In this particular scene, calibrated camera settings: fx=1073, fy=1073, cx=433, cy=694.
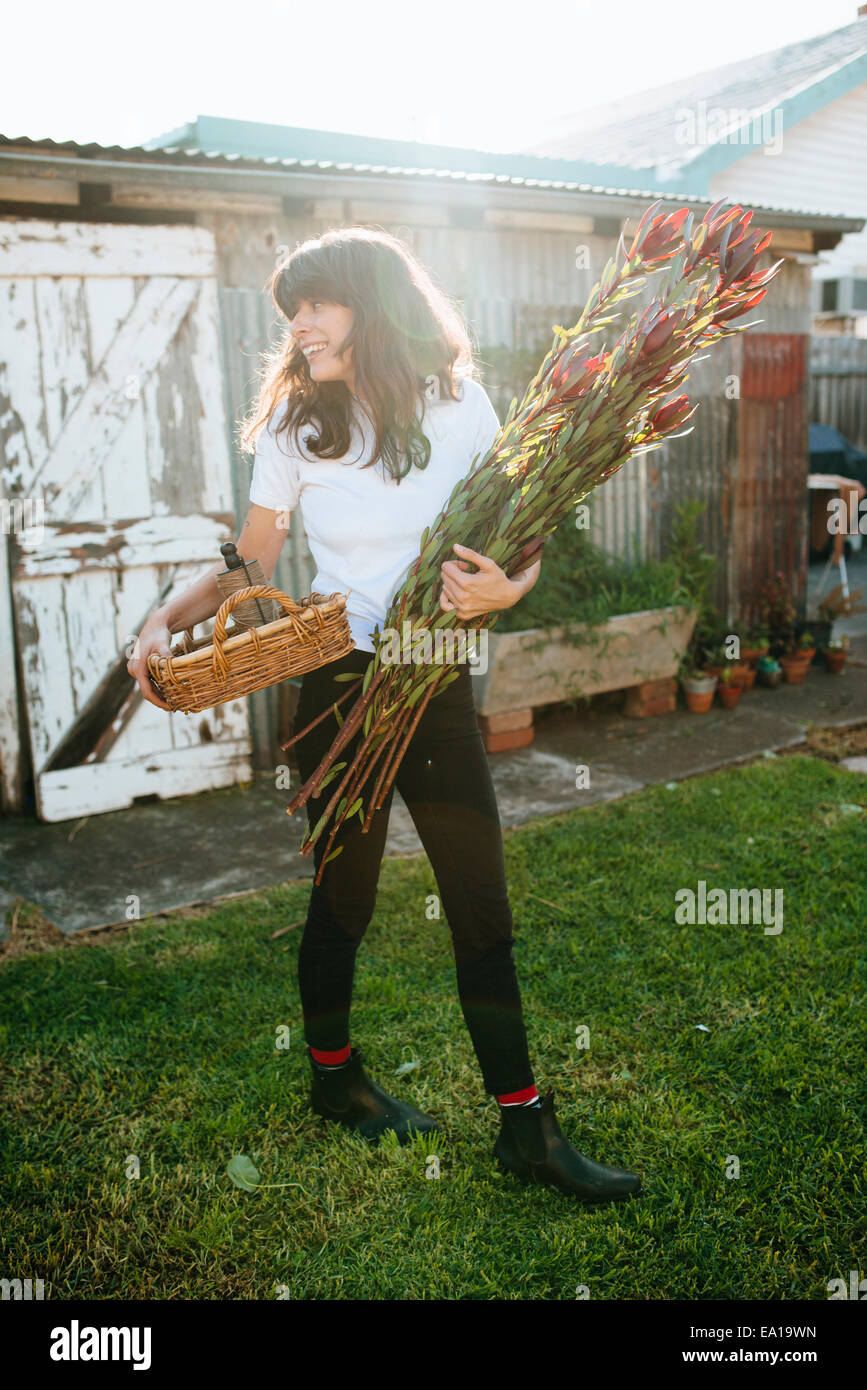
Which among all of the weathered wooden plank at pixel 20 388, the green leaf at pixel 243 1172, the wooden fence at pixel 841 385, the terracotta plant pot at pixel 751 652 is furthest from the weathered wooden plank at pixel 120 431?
the wooden fence at pixel 841 385

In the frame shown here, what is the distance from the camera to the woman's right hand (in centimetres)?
209

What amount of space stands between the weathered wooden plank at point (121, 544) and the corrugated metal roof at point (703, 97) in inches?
357

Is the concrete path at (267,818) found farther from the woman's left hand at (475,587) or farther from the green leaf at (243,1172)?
the woman's left hand at (475,587)

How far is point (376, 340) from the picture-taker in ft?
7.45

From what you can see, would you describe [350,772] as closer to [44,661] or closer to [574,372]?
[574,372]

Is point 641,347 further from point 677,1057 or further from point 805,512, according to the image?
point 805,512

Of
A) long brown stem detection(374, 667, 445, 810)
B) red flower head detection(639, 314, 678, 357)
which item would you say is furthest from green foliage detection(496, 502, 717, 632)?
red flower head detection(639, 314, 678, 357)

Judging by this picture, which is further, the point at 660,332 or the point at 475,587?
the point at 475,587

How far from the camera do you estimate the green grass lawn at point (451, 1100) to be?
2324mm

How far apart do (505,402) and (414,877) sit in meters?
3.39

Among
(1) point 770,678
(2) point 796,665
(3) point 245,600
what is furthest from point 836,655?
(3) point 245,600

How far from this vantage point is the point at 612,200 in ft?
20.8

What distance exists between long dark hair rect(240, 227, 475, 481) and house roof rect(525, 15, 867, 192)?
11.1 meters

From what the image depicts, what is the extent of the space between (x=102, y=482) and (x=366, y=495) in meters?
3.32
